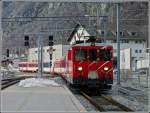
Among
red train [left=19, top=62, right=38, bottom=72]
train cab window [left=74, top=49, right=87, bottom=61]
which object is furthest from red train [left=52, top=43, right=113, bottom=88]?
red train [left=19, top=62, right=38, bottom=72]

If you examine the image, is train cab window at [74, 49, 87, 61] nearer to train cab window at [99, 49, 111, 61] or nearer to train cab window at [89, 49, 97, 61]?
train cab window at [89, 49, 97, 61]

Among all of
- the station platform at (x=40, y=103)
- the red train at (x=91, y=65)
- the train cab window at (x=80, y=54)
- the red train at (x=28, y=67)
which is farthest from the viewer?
the red train at (x=28, y=67)

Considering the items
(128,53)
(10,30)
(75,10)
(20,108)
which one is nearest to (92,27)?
(75,10)

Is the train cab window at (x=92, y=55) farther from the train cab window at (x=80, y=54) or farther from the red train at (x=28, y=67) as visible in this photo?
the red train at (x=28, y=67)

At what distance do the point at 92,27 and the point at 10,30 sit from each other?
16.7m

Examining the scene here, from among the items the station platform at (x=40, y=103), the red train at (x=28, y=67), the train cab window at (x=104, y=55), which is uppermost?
the train cab window at (x=104, y=55)

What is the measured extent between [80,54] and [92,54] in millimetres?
651

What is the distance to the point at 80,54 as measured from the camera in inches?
1070

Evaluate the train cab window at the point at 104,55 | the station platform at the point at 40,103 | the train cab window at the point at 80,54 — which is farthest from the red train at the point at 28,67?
the station platform at the point at 40,103

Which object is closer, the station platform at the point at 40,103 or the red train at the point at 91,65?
the station platform at the point at 40,103

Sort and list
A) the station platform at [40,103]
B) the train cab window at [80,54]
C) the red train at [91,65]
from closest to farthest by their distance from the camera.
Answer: the station platform at [40,103], the red train at [91,65], the train cab window at [80,54]

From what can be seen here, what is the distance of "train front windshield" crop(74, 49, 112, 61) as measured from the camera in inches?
1066

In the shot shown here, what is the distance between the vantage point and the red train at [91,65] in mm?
26531

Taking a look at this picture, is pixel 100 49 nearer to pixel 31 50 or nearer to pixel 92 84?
pixel 92 84
